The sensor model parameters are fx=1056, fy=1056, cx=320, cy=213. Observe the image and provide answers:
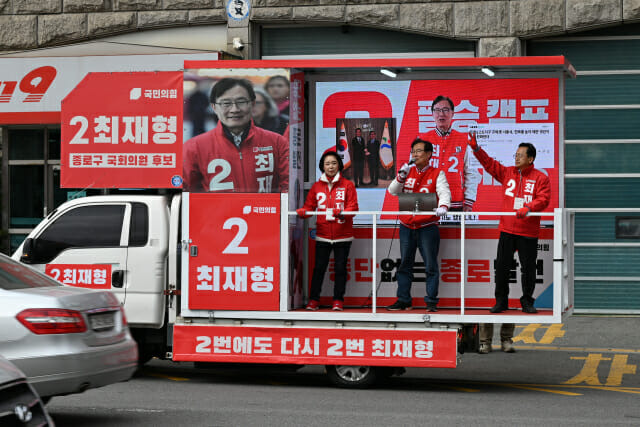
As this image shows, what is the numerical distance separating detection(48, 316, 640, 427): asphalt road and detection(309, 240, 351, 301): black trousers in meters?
0.91

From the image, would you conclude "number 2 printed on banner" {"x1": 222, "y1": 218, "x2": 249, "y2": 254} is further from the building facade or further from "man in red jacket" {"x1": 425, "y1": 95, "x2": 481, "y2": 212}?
the building facade

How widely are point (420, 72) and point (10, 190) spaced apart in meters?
10.3

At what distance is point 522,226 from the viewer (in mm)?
10297

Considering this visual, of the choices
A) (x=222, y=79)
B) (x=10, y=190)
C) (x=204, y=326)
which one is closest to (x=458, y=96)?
(x=222, y=79)

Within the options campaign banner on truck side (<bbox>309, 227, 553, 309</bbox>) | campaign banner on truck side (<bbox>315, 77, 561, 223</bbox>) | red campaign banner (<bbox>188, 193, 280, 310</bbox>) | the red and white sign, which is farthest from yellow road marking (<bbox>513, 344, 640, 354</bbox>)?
the red and white sign

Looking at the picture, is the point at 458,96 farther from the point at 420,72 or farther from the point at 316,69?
the point at 316,69

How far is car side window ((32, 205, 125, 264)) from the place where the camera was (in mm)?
10734

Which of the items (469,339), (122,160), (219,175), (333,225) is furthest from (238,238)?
(469,339)

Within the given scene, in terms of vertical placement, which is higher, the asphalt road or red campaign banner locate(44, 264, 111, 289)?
red campaign banner locate(44, 264, 111, 289)

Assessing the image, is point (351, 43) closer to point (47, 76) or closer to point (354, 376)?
point (47, 76)

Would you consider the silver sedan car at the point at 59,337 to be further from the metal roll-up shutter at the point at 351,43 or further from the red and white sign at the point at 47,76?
the metal roll-up shutter at the point at 351,43

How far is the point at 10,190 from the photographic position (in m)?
19.0

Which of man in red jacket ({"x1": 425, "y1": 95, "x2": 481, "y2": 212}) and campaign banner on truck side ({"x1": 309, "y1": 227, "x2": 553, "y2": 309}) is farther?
man in red jacket ({"x1": 425, "y1": 95, "x2": 481, "y2": 212})

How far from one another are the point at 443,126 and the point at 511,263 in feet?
5.55
